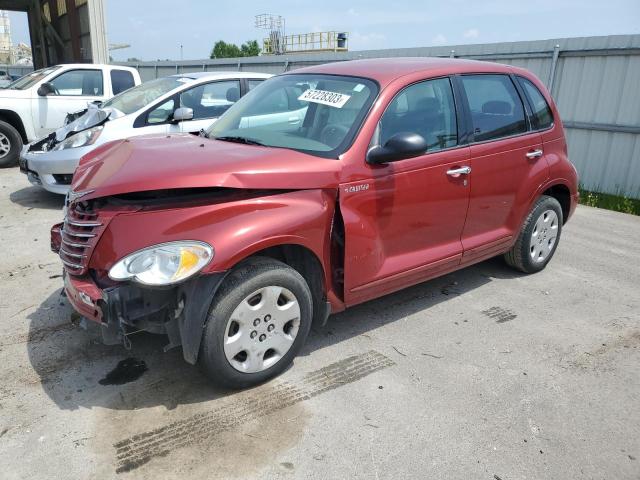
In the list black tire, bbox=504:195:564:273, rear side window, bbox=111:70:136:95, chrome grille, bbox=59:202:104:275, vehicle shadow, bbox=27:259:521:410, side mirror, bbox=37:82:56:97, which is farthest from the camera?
rear side window, bbox=111:70:136:95

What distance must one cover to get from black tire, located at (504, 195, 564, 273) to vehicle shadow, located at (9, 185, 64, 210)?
5459 millimetres

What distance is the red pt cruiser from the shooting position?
274 centimetres

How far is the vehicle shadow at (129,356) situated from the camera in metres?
2.99

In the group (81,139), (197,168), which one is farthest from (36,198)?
(197,168)

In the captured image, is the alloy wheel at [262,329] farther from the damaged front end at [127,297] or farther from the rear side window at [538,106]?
the rear side window at [538,106]

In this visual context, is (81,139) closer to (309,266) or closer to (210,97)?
(210,97)

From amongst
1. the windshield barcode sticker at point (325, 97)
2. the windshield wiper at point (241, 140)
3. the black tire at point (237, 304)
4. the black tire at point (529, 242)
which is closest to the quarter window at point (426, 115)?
the windshield barcode sticker at point (325, 97)

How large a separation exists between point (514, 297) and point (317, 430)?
2.49 metres

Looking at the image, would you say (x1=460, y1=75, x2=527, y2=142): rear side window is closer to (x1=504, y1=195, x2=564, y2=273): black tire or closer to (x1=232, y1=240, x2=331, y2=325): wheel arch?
(x1=504, y1=195, x2=564, y2=273): black tire

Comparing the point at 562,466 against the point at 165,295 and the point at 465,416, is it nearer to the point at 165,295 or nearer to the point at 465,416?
the point at 465,416

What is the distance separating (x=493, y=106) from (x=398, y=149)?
1476 millimetres

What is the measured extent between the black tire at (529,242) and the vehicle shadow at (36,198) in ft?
17.9

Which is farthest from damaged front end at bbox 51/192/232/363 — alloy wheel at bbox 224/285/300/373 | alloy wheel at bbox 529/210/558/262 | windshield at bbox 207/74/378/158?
alloy wheel at bbox 529/210/558/262

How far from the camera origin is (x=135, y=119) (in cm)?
664
